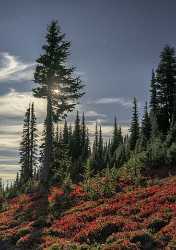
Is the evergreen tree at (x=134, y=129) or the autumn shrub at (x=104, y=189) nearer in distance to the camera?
the autumn shrub at (x=104, y=189)

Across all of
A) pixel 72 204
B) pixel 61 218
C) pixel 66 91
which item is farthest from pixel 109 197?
pixel 66 91

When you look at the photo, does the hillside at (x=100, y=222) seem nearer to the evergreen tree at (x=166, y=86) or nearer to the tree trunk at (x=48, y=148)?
the tree trunk at (x=48, y=148)

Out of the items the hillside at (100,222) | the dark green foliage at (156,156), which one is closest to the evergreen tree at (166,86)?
the dark green foliage at (156,156)

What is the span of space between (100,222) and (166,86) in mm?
40153

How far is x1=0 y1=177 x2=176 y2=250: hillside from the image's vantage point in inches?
631

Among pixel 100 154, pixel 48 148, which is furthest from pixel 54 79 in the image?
pixel 100 154

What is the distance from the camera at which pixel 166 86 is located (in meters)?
56.7

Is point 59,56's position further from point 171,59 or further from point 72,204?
point 171,59

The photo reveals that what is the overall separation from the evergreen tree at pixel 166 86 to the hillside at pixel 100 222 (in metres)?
Answer: 29.7

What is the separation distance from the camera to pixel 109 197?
2559 centimetres

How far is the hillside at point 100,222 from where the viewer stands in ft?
52.6

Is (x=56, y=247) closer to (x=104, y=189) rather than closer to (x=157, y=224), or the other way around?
(x=157, y=224)

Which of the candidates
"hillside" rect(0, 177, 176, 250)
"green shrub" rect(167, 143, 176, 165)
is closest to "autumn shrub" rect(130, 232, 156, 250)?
"hillside" rect(0, 177, 176, 250)

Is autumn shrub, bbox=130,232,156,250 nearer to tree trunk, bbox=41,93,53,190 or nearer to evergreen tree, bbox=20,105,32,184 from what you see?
tree trunk, bbox=41,93,53,190
